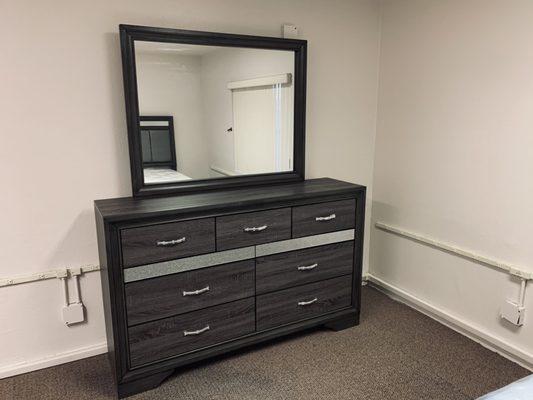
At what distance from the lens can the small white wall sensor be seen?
251 cm

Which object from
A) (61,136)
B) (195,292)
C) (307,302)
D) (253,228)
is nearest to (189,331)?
(195,292)

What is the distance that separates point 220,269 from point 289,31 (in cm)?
152

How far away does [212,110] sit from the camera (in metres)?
2.41

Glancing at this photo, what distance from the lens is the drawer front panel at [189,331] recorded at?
2002 millimetres

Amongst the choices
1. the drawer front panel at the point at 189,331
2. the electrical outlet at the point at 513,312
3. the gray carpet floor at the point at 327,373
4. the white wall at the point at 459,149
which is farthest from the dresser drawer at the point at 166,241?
the electrical outlet at the point at 513,312

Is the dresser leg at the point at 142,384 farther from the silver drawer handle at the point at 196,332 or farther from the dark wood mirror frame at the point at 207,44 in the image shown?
the dark wood mirror frame at the point at 207,44

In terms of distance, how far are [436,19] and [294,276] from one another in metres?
1.80

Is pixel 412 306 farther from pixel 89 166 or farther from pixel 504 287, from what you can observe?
pixel 89 166

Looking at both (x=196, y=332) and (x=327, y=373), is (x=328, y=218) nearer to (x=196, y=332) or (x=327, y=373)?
(x=327, y=373)

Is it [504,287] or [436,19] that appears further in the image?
[436,19]

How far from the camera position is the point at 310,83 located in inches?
106

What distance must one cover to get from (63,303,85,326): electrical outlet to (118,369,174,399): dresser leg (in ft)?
1.64

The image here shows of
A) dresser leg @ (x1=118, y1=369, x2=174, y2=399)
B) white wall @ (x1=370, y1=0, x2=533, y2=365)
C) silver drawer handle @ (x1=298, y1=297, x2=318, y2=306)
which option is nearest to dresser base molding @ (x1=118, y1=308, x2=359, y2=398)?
dresser leg @ (x1=118, y1=369, x2=174, y2=399)

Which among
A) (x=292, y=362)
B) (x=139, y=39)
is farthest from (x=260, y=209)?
(x=139, y=39)
